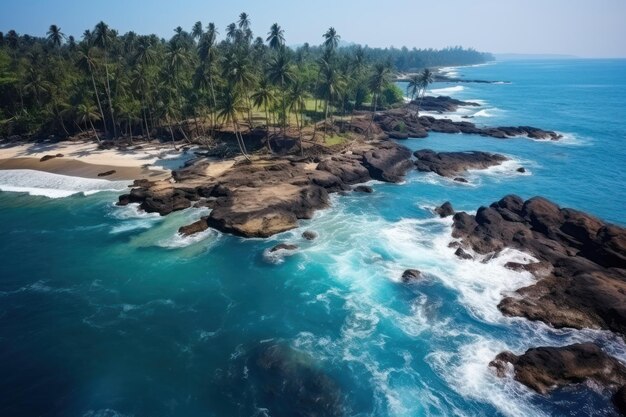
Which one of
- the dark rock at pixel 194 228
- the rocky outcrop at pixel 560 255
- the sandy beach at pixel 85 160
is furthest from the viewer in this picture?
the sandy beach at pixel 85 160

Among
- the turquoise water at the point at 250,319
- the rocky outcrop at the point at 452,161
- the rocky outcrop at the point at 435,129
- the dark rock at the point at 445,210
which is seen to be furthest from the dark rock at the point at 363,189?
the rocky outcrop at the point at 435,129

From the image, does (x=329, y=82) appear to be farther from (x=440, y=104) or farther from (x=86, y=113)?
(x=440, y=104)

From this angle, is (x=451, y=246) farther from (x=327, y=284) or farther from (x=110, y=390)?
(x=110, y=390)

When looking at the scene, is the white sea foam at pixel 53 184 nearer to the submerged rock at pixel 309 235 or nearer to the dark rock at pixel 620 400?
the submerged rock at pixel 309 235

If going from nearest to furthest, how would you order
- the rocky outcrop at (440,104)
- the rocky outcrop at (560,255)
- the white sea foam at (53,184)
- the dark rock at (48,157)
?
the rocky outcrop at (560,255) < the white sea foam at (53,184) < the dark rock at (48,157) < the rocky outcrop at (440,104)

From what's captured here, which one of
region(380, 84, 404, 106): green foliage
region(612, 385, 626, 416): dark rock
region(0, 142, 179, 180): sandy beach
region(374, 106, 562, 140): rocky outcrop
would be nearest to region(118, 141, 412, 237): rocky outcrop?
region(0, 142, 179, 180): sandy beach

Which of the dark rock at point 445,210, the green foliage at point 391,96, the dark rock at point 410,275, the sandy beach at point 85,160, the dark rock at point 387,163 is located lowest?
the dark rock at point 410,275

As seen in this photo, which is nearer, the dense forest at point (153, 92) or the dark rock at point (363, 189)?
the dark rock at point (363, 189)
